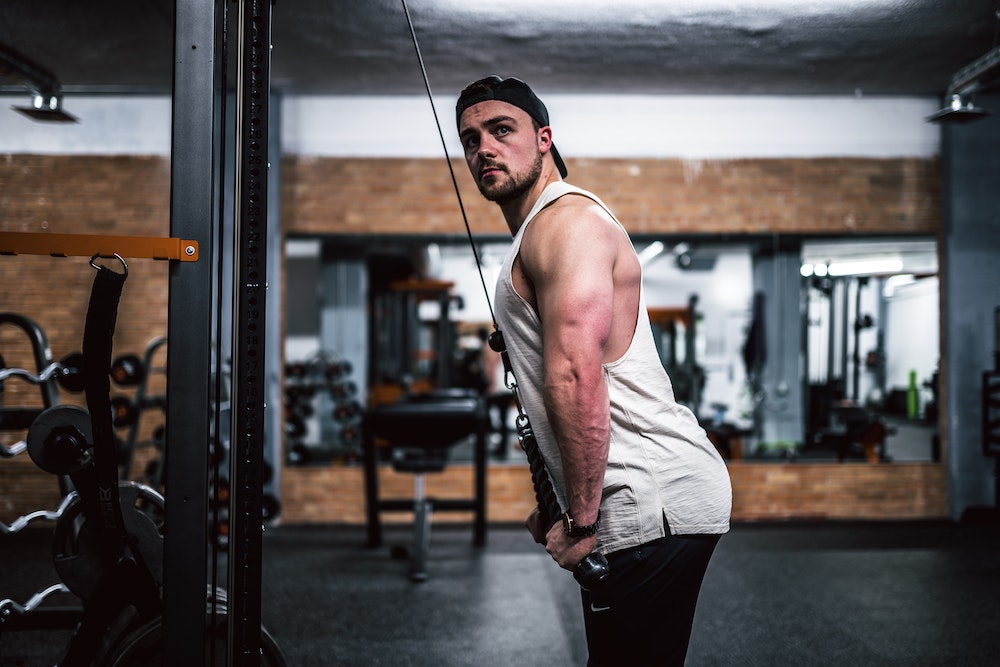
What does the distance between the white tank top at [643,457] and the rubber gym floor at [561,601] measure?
168 cm

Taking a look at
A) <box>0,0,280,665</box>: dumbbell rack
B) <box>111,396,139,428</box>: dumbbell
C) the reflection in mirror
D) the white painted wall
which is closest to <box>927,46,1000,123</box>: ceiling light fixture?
the white painted wall

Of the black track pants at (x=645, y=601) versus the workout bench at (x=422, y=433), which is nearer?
the black track pants at (x=645, y=601)

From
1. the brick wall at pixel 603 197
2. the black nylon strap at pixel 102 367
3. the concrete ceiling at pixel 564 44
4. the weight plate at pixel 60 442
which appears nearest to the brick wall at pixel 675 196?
the brick wall at pixel 603 197

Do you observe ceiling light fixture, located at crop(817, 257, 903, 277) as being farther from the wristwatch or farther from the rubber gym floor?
the wristwatch

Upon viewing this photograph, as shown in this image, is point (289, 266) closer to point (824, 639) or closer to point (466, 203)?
point (466, 203)

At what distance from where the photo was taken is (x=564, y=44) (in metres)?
4.46

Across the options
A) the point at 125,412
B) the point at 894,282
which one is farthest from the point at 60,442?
the point at 894,282

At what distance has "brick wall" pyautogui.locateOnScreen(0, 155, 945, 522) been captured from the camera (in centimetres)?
529

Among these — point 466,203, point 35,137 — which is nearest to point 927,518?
point 466,203

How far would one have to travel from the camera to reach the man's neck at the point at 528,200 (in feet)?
Result: 4.76

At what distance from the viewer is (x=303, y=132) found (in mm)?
5445

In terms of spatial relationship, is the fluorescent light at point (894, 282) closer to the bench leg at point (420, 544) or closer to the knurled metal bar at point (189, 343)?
the bench leg at point (420, 544)

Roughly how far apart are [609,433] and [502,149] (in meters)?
0.57

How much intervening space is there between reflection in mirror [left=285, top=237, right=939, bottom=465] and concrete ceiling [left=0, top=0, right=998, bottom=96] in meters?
1.16
